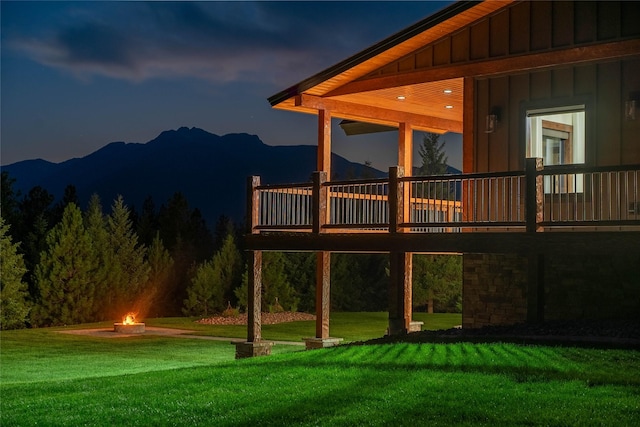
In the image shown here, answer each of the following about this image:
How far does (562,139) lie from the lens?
1603 cm

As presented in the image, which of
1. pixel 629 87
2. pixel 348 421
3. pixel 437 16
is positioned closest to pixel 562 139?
pixel 629 87

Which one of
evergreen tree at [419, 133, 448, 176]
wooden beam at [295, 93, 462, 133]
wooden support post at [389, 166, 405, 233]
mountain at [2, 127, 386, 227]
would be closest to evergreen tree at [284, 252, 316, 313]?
evergreen tree at [419, 133, 448, 176]

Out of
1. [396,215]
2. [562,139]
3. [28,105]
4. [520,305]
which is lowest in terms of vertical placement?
[520,305]

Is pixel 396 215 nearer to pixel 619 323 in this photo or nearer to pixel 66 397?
pixel 619 323

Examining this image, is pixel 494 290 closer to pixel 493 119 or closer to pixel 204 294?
pixel 493 119

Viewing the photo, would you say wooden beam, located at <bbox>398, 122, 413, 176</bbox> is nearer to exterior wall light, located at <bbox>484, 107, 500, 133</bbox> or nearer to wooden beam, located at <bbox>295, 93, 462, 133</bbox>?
wooden beam, located at <bbox>295, 93, 462, 133</bbox>

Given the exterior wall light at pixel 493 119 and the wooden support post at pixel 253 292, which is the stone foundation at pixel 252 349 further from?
the exterior wall light at pixel 493 119

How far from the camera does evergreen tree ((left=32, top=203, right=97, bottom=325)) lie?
30406 mm

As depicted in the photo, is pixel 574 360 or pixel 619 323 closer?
pixel 574 360

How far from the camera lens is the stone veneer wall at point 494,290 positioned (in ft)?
49.4

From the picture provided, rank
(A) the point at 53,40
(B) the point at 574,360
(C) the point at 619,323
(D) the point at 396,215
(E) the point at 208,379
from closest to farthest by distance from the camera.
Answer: (B) the point at 574,360
(E) the point at 208,379
(C) the point at 619,323
(D) the point at 396,215
(A) the point at 53,40

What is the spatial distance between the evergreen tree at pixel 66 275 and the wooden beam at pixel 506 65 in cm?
1482

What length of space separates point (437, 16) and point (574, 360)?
7269 millimetres

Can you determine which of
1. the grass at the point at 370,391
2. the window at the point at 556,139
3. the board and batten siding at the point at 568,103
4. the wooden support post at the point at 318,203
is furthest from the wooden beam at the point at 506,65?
the grass at the point at 370,391
